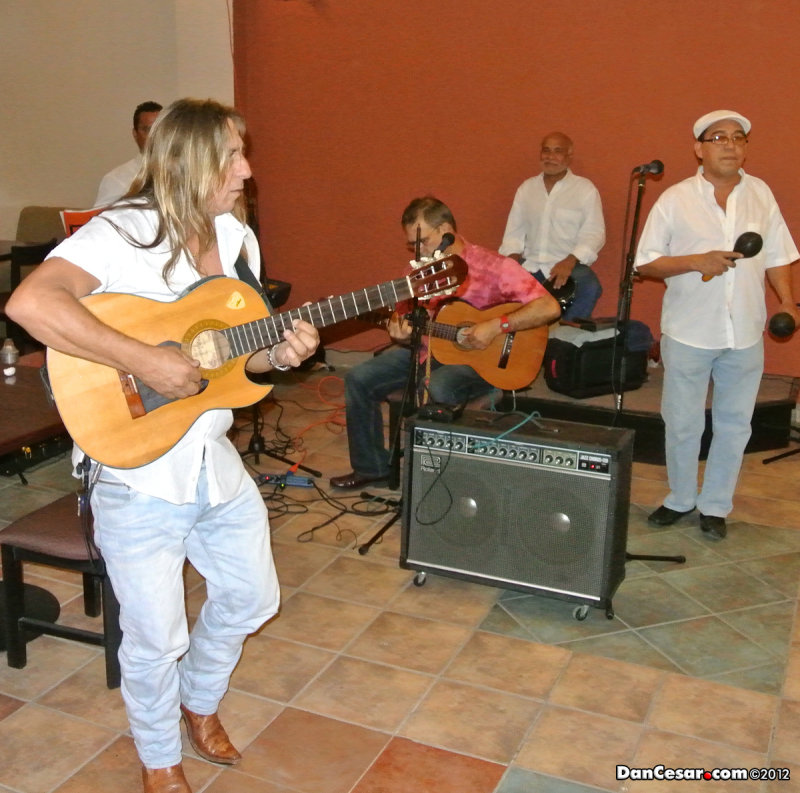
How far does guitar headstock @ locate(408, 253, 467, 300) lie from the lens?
273 centimetres

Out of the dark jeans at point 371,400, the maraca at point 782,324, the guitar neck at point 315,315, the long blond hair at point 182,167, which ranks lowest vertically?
the dark jeans at point 371,400

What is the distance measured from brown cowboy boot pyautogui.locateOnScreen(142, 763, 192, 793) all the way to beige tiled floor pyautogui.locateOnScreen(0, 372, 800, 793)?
0.66 feet

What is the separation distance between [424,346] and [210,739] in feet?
7.89

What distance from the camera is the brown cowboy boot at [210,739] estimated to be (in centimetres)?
285

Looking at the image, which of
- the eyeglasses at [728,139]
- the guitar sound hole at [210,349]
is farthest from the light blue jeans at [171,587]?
the eyeglasses at [728,139]

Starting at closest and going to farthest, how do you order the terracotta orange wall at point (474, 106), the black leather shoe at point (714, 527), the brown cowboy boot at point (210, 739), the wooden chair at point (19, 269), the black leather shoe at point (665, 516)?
1. the brown cowboy boot at point (210, 739)
2. the black leather shoe at point (714, 527)
3. the black leather shoe at point (665, 516)
4. the terracotta orange wall at point (474, 106)
5. the wooden chair at point (19, 269)

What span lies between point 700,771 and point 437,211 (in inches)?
104

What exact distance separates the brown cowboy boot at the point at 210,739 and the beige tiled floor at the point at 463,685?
41 mm

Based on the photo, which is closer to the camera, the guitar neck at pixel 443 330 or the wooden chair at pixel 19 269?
the guitar neck at pixel 443 330

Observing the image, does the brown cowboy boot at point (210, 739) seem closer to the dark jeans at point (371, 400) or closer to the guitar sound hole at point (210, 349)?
the guitar sound hole at point (210, 349)

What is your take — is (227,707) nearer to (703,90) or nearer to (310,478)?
(310,478)

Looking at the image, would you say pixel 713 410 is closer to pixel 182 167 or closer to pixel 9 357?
pixel 182 167

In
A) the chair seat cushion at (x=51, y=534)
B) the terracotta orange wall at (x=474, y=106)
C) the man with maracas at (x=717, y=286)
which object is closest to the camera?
the chair seat cushion at (x=51, y=534)

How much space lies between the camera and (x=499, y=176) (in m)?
6.97
